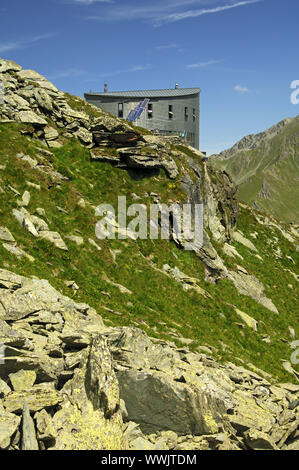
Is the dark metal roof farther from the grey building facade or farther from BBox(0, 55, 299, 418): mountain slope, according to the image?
BBox(0, 55, 299, 418): mountain slope

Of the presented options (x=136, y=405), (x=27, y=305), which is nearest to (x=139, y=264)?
(x=27, y=305)

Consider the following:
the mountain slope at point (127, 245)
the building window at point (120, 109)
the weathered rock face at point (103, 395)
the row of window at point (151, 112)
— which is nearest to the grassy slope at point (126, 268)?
the mountain slope at point (127, 245)

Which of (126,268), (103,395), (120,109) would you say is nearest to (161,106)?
(120,109)

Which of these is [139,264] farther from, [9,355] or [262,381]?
[9,355]

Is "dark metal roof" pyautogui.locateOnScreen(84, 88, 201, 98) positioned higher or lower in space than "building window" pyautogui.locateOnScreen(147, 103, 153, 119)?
higher

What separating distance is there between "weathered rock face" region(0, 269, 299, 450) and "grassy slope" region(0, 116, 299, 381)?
16.9ft

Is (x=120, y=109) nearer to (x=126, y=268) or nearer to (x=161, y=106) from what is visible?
(x=161, y=106)

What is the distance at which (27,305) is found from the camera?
1477 cm

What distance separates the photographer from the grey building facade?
74.3 meters

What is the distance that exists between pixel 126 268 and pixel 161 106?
5699 centimetres

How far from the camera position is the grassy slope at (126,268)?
2291 centimetres

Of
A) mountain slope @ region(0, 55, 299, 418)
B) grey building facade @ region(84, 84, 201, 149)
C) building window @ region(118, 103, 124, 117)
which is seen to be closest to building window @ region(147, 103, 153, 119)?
grey building facade @ region(84, 84, 201, 149)

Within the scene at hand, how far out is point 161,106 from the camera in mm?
76562

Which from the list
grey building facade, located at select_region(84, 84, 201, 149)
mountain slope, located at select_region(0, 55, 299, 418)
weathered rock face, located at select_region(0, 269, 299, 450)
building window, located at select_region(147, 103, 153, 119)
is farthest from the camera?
building window, located at select_region(147, 103, 153, 119)
